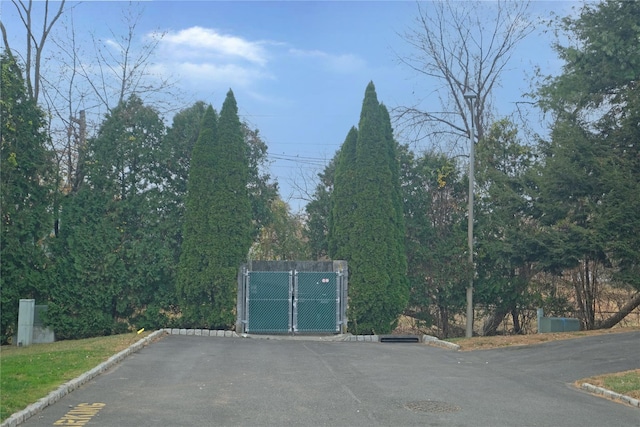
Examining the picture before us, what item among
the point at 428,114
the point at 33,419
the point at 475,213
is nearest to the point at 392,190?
the point at 475,213

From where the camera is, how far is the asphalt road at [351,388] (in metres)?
7.31

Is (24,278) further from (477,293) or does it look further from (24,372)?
(477,293)

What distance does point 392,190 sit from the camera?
67.8ft

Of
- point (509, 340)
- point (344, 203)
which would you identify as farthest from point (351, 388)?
point (344, 203)

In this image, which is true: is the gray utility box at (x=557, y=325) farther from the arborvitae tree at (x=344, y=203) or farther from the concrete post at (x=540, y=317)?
the arborvitae tree at (x=344, y=203)

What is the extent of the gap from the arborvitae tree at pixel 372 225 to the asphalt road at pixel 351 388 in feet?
15.9

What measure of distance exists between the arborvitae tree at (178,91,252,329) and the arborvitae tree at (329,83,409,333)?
334 centimetres

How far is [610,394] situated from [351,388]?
3.89m

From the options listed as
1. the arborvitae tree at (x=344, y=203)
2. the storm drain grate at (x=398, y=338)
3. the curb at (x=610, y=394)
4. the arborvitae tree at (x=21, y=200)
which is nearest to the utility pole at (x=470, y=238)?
the storm drain grate at (x=398, y=338)

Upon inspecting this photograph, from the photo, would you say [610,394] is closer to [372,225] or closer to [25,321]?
[372,225]

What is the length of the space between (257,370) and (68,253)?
35.7ft

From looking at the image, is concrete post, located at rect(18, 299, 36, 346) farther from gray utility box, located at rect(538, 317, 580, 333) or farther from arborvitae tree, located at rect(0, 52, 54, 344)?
gray utility box, located at rect(538, 317, 580, 333)

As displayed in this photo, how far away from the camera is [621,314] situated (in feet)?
68.7

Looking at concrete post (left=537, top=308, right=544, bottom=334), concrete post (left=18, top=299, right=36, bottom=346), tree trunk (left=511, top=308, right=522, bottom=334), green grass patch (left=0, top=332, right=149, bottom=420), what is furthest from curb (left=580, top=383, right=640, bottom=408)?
concrete post (left=18, top=299, right=36, bottom=346)
